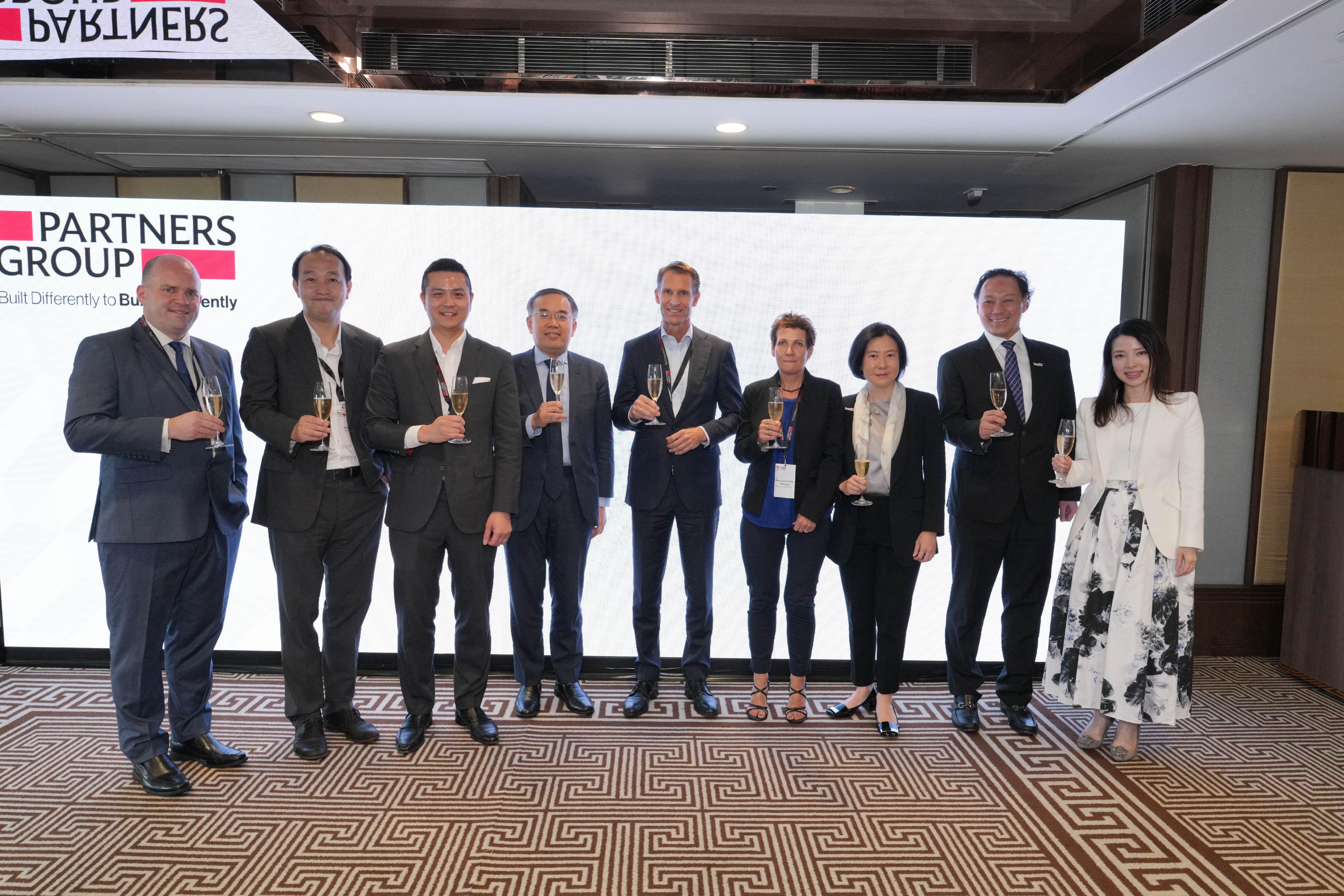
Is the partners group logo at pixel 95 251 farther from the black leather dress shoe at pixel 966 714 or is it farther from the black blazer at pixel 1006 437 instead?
the black leather dress shoe at pixel 966 714

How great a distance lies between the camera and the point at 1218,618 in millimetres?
4590

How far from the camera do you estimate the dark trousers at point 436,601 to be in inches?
122

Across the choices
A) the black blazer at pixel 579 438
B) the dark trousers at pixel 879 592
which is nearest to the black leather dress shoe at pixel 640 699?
the black blazer at pixel 579 438

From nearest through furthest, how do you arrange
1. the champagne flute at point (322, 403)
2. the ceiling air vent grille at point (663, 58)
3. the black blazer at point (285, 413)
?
the champagne flute at point (322, 403)
the black blazer at point (285, 413)
the ceiling air vent grille at point (663, 58)

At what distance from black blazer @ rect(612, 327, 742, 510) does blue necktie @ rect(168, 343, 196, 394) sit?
159 centimetres

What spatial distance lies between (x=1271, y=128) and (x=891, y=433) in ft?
7.77

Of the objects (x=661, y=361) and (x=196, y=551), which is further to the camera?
(x=661, y=361)

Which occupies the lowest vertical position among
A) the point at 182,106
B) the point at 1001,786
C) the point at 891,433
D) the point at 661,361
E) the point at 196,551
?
the point at 1001,786

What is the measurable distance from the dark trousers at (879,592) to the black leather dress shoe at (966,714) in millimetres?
282

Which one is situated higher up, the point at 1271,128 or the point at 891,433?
the point at 1271,128

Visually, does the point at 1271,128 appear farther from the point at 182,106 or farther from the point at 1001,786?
the point at 182,106

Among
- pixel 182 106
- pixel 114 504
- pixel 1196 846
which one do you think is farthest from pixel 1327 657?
pixel 182 106

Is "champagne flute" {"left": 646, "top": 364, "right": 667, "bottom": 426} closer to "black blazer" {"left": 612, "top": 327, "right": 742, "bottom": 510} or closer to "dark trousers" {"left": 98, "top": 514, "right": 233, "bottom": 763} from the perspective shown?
"black blazer" {"left": 612, "top": 327, "right": 742, "bottom": 510}

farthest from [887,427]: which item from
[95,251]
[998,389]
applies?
[95,251]
